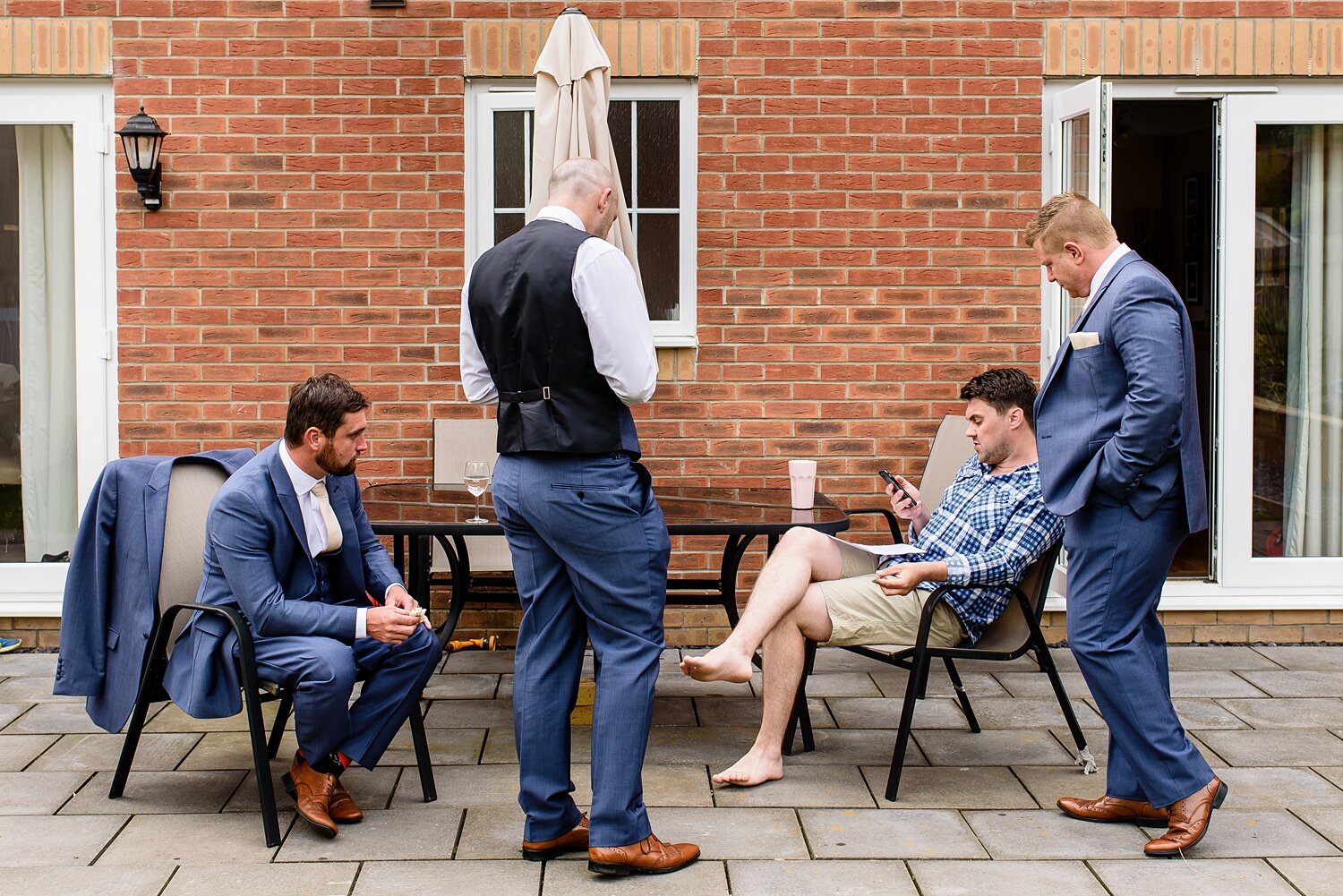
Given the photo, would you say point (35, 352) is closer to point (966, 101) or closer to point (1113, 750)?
point (966, 101)

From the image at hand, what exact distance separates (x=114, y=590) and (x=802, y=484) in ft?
7.07

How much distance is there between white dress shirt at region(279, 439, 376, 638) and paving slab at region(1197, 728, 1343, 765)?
8.93ft

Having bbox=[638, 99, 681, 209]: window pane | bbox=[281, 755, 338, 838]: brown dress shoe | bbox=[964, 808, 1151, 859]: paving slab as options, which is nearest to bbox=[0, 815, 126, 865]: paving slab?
bbox=[281, 755, 338, 838]: brown dress shoe

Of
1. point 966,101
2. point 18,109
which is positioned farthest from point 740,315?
point 18,109

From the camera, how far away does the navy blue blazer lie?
4023mm

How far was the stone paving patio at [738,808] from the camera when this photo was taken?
137 inches

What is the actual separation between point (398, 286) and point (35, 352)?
5.35 feet

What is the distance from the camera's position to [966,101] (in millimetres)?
5996

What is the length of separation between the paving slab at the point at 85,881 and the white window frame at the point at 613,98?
315cm

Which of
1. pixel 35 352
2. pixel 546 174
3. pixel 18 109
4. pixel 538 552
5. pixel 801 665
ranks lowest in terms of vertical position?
pixel 801 665

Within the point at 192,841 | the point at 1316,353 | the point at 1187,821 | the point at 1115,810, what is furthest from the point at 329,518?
the point at 1316,353

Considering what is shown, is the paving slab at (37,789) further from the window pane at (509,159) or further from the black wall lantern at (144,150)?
the window pane at (509,159)

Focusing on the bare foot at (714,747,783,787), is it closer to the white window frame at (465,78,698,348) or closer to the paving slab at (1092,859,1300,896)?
the paving slab at (1092,859,1300,896)

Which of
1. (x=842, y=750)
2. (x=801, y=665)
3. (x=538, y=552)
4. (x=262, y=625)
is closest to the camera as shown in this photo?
(x=538, y=552)
